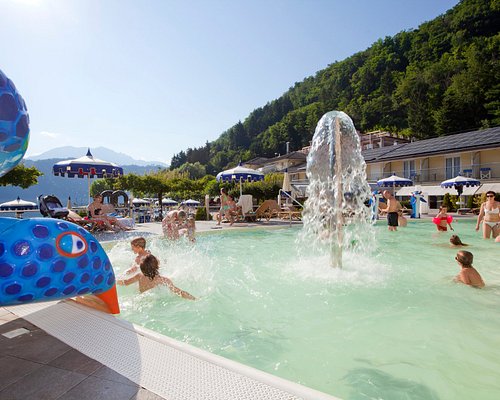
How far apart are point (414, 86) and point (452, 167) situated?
107 ft

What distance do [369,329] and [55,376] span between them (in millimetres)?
3276

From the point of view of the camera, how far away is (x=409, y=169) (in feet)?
103

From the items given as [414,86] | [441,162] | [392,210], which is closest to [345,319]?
[392,210]

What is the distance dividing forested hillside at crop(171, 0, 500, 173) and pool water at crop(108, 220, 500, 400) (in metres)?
44.9

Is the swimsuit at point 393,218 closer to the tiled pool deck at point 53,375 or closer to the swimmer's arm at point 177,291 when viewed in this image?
the swimmer's arm at point 177,291

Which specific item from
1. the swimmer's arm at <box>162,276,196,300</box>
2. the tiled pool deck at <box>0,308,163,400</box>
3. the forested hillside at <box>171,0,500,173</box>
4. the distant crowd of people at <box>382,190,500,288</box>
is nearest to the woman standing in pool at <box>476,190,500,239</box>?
the distant crowd of people at <box>382,190,500,288</box>

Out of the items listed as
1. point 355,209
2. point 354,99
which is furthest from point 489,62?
point 355,209

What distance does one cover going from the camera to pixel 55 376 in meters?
2.05

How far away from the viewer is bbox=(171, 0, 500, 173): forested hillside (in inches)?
1736

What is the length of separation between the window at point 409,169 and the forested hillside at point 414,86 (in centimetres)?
1744

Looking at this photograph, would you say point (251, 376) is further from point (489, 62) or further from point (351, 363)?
point (489, 62)

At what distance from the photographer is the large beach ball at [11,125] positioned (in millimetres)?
2188

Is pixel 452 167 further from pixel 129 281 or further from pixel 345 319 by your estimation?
pixel 129 281

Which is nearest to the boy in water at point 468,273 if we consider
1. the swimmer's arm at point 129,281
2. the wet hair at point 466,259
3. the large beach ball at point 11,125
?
the wet hair at point 466,259
